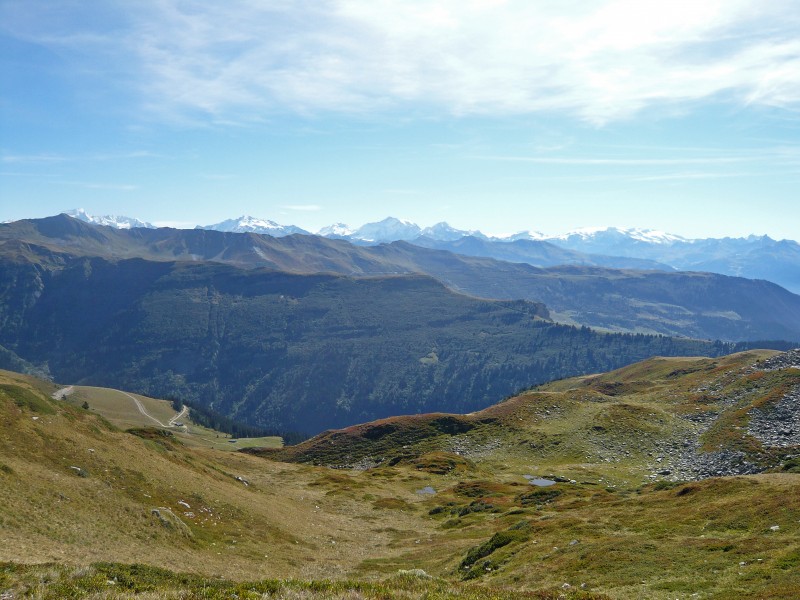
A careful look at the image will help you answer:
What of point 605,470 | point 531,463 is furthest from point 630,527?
point 531,463

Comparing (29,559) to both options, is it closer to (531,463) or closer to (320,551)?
(320,551)

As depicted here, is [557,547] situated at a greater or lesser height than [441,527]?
greater

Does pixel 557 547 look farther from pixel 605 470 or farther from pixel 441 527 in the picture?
pixel 605 470

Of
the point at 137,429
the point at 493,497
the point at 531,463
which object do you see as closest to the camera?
the point at 493,497

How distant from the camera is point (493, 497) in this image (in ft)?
252

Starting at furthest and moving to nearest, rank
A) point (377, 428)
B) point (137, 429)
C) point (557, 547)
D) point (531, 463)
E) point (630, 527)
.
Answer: point (377, 428) → point (531, 463) → point (137, 429) → point (630, 527) → point (557, 547)

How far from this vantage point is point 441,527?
63.4 m

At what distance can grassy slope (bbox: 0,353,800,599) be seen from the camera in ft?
88.8

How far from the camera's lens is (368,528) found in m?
61.4

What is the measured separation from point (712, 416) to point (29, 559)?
119316 mm

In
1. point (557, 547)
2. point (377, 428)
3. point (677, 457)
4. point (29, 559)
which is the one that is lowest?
point (377, 428)

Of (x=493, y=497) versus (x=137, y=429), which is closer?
(x=493, y=497)

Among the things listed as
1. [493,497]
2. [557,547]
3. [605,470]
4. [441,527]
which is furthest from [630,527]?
[605,470]

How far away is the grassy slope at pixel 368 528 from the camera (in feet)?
88.8
